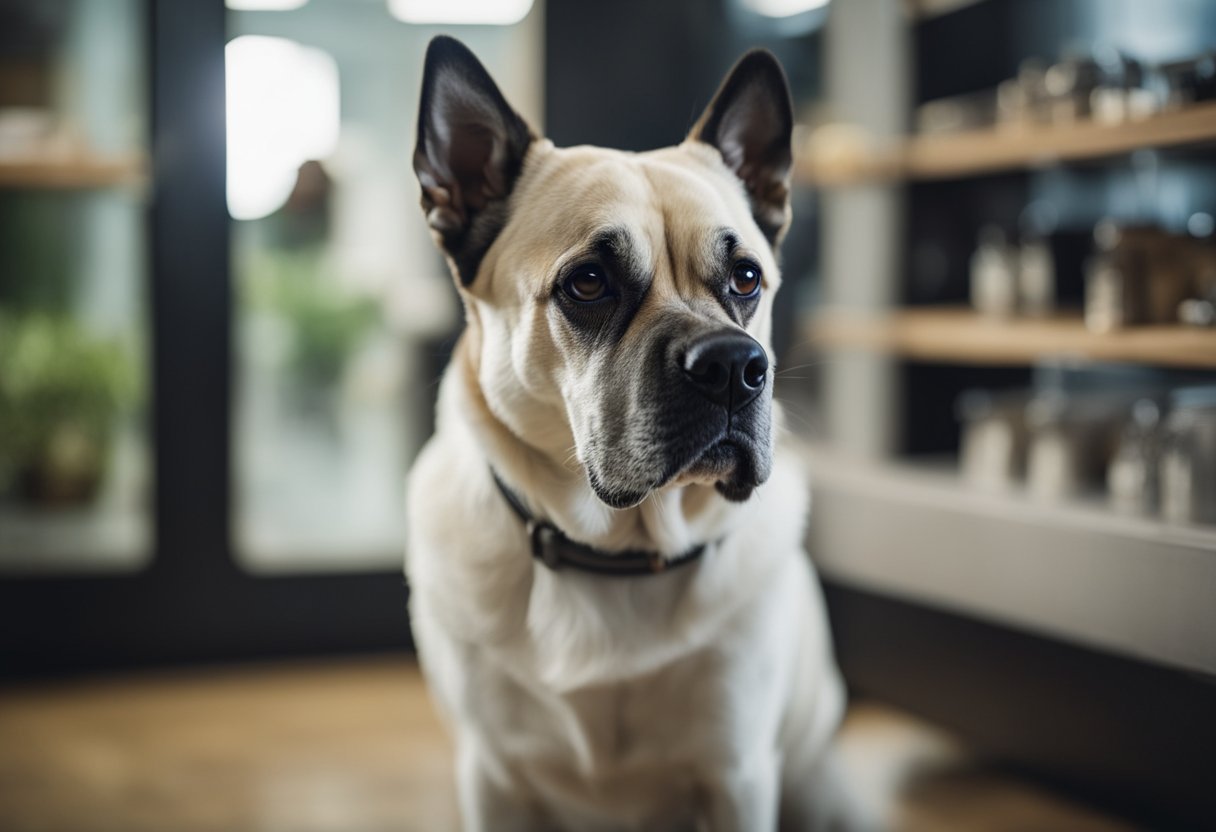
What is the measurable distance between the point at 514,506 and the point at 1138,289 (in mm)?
1342

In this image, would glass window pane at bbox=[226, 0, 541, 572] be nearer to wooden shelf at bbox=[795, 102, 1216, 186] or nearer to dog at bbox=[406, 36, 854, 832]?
wooden shelf at bbox=[795, 102, 1216, 186]

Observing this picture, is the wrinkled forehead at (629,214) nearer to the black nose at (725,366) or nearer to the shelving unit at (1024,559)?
the black nose at (725,366)

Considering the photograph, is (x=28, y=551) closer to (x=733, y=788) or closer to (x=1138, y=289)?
(x=733, y=788)

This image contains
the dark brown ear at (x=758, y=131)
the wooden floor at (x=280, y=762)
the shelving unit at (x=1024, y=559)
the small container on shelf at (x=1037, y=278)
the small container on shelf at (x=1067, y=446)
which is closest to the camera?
the dark brown ear at (x=758, y=131)

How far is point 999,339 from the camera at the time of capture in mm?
2330

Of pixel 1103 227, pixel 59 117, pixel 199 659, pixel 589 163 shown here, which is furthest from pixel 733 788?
pixel 59 117

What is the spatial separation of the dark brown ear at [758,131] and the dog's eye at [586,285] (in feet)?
0.94

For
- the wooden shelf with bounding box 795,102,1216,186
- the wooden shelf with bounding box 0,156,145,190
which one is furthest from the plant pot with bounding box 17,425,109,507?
the wooden shelf with bounding box 795,102,1216,186

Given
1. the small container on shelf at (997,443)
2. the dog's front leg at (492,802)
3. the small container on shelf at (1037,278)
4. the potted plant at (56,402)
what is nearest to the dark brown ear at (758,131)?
the dog's front leg at (492,802)

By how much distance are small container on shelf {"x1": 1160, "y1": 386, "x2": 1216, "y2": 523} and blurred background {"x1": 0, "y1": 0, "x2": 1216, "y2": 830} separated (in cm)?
6

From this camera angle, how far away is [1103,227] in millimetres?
2174

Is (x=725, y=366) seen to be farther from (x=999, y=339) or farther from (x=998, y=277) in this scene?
(x=998, y=277)

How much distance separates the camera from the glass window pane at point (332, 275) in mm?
2965

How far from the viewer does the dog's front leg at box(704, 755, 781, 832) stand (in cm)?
133
